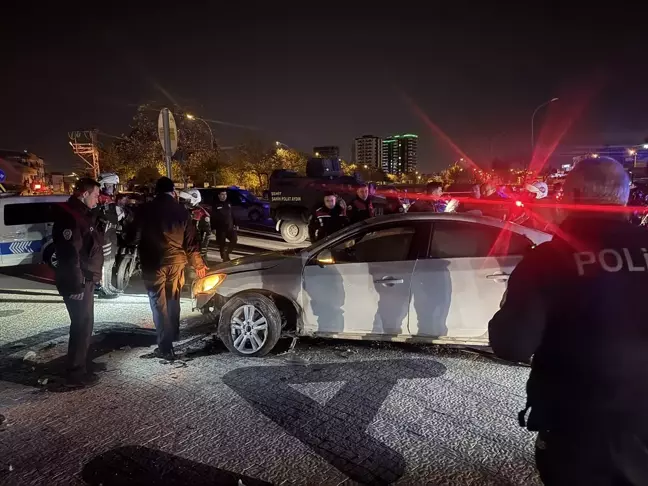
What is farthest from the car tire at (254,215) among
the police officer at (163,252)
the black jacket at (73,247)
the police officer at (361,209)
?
the black jacket at (73,247)

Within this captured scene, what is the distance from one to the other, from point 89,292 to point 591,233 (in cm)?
441

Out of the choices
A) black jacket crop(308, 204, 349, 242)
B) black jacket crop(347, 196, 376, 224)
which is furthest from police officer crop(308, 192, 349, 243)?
black jacket crop(347, 196, 376, 224)

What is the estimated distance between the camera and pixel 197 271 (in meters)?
5.77

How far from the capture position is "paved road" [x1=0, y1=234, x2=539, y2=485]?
3338 millimetres

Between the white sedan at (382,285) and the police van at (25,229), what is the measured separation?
6643 millimetres

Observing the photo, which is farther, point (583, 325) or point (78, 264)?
point (78, 264)

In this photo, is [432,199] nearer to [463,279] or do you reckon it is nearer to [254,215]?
[463,279]

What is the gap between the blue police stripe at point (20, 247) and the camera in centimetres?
1031

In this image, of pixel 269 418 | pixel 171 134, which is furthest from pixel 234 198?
pixel 269 418

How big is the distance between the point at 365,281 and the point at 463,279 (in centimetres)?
95

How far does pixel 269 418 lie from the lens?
4.09 metres

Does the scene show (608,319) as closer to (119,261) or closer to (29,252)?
(119,261)

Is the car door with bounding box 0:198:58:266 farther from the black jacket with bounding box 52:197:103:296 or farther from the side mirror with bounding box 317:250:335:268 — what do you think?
the side mirror with bounding box 317:250:335:268

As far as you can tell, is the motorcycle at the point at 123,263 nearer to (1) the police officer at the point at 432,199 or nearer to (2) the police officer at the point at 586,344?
(1) the police officer at the point at 432,199
